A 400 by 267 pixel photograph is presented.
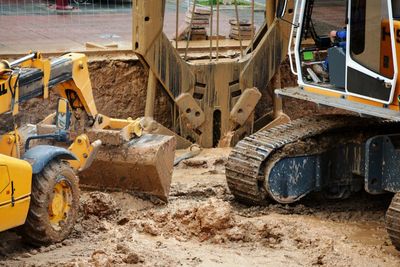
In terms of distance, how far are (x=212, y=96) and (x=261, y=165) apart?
351 cm

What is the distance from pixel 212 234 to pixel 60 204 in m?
1.30

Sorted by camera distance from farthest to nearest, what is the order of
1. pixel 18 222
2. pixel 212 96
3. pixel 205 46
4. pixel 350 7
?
pixel 205 46
pixel 212 96
pixel 350 7
pixel 18 222

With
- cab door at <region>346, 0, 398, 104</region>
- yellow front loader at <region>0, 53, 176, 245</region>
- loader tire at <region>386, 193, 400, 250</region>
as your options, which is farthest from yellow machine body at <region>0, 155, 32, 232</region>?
cab door at <region>346, 0, 398, 104</region>

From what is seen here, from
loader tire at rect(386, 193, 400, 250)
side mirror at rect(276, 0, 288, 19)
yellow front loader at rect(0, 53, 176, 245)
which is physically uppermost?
side mirror at rect(276, 0, 288, 19)

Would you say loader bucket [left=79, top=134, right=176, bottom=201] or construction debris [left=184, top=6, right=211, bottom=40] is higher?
construction debris [left=184, top=6, right=211, bottom=40]

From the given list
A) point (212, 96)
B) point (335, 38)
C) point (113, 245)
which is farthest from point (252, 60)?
point (113, 245)

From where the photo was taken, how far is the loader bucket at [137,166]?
963 centimetres

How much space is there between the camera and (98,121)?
9.66 metres

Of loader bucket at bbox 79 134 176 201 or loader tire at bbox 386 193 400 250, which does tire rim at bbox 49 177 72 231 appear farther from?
loader tire at bbox 386 193 400 250

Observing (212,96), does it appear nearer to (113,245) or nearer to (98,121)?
(98,121)

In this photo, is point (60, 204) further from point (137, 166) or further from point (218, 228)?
point (218, 228)

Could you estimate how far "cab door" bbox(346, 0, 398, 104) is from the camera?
9.27 meters

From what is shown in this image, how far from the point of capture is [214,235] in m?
8.98

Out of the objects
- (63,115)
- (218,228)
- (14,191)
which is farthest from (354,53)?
(14,191)
